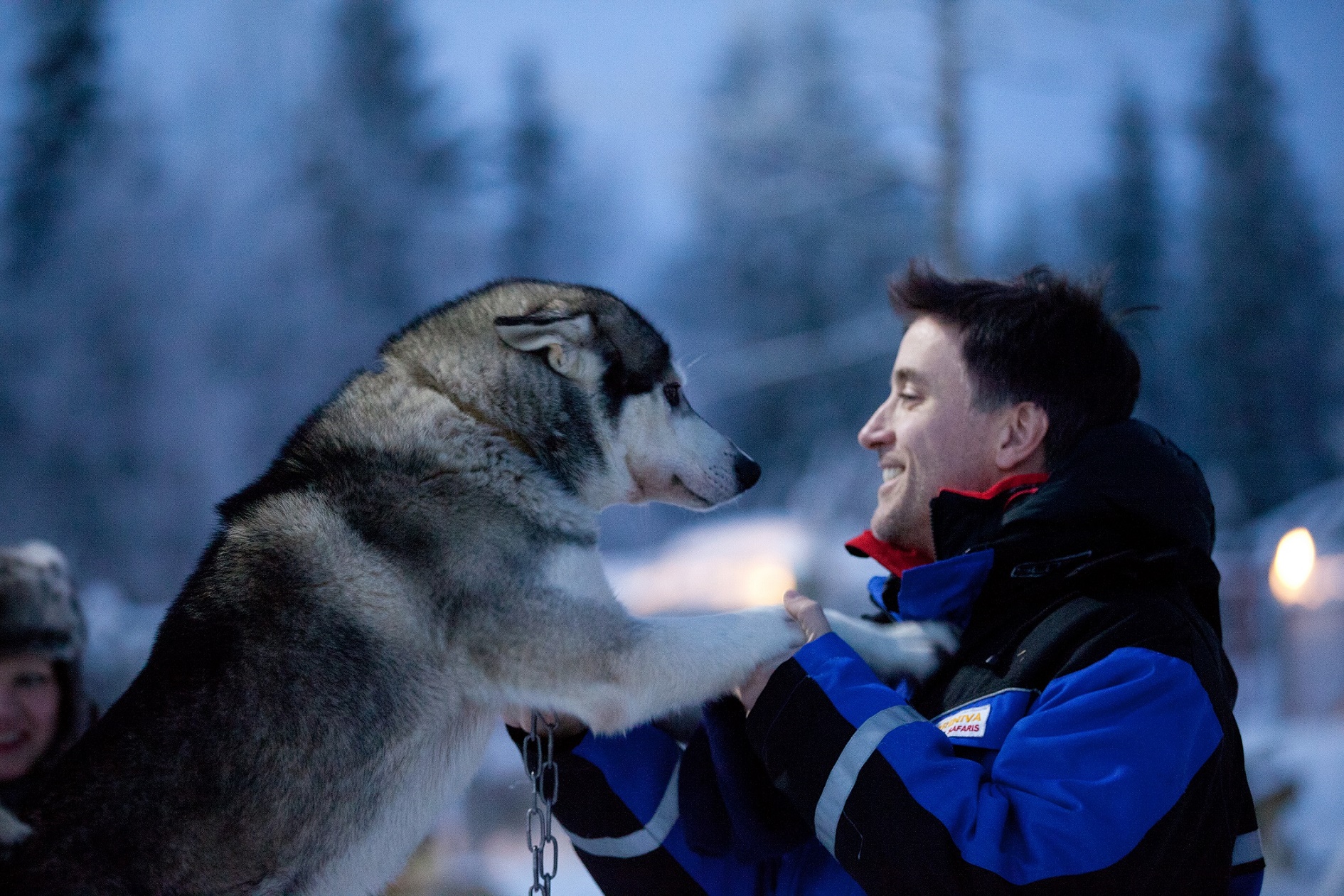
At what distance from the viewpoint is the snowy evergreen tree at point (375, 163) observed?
11.8 meters

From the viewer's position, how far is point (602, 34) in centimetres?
1277

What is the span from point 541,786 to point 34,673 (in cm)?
173

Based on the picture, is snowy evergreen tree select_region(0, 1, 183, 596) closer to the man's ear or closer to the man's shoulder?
the man's ear

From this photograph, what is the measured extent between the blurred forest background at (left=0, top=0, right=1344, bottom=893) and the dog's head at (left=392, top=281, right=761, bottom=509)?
5.93m

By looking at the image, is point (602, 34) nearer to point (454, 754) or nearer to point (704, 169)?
point (704, 169)

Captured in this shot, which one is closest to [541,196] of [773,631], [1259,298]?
[1259,298]

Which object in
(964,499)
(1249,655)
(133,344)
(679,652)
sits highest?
(133,344)

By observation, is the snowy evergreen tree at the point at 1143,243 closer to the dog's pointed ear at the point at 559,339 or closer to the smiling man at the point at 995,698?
the smiling man at the point at 995,698

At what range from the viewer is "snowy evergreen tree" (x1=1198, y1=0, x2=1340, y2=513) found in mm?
11703

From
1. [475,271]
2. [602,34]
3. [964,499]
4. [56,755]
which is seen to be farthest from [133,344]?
[964,499]

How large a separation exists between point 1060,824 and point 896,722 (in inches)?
10.5

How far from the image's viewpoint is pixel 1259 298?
12523mm

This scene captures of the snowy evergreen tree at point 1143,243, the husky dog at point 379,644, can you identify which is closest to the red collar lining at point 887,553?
the husky dog at point 379,644

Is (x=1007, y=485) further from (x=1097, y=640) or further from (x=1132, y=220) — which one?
(x=1132, y=220)
